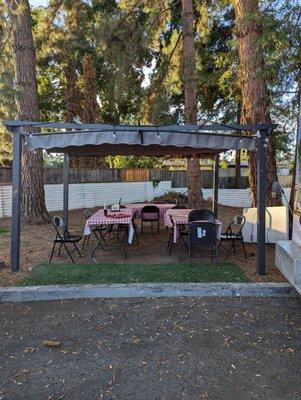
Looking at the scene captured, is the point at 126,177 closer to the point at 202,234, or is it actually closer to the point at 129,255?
the point at 129,255

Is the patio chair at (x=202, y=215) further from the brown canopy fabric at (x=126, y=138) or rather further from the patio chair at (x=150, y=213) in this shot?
the patio chair at (x=150, y=213)

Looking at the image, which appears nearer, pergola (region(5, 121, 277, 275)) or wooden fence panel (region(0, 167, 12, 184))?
pergola (region(5, 121, 277, 275))

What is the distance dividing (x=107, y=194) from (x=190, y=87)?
678cm

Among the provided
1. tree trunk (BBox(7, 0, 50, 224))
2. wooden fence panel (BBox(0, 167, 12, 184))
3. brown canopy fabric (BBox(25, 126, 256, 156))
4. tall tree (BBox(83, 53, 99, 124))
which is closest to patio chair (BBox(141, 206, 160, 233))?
tree trunk (BBox(7, 0, 50, 224))

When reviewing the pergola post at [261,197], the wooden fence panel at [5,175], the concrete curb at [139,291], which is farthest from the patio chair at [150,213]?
the wooden fence panel at [5,175]

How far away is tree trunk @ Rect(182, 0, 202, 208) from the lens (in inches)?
463

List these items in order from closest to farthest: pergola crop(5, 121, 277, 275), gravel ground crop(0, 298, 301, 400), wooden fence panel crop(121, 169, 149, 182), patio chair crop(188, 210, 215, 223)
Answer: gravel ground crop(0, 298, 301, 400) → pergola crop(5, 121, 277, 275) → patio chair crop(188, 210, 215, 223) → wooden fence panel crop(121, 169, 149, 182)

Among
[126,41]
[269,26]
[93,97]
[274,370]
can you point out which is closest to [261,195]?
[269,26]

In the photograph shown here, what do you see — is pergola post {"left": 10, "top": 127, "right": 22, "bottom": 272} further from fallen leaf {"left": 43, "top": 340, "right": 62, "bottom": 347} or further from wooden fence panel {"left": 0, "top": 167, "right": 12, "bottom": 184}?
wooden fence panel {"left": 0, "top": 167, "right": 12, "bottom": 184}

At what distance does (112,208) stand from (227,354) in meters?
5.11

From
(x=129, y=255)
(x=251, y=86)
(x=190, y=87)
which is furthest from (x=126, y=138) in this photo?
(x=190, y=87)

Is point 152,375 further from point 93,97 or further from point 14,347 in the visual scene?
point 93,97

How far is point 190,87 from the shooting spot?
11.8m

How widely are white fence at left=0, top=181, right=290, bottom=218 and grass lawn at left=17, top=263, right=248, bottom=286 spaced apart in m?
7.35
